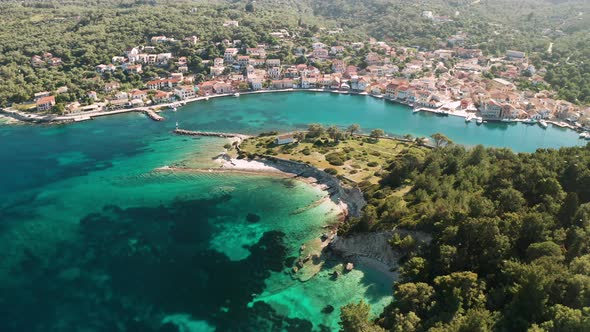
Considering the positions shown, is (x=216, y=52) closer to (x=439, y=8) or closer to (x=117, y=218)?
(x=117, y=218)

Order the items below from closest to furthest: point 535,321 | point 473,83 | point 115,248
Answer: point 535,321
point 115,248
point 473,83

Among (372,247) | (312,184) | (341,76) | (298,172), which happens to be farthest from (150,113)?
(372,247)

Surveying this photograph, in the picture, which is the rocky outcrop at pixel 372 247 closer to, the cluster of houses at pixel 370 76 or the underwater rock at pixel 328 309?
the underwater rock at pixel 328 309

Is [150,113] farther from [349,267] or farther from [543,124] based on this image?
[543,124]

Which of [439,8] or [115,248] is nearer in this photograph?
[115,248]

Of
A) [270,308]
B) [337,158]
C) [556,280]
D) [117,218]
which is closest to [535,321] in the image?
[556,280]
